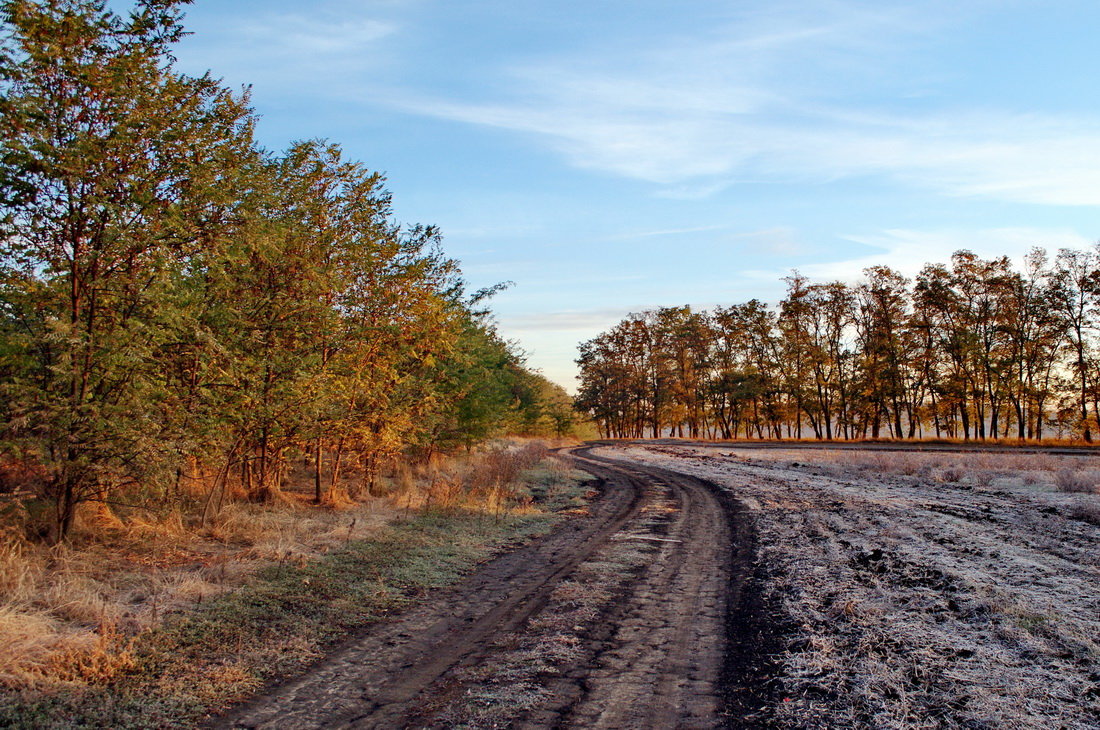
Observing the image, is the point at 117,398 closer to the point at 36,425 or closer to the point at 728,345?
the point at 36,425

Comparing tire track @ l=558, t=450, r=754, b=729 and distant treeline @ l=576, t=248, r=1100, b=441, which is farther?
distant treeline @ l=576, t=248, r=1100, b=441

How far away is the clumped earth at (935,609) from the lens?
4.24 metres

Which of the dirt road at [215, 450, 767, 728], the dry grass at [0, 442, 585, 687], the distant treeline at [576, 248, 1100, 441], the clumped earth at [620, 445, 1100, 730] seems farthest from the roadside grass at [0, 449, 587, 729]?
the distant treeline at [576, 248, 1100, 441]

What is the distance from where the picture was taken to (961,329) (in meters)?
42.7

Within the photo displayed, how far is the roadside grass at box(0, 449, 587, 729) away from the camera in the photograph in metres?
4.31

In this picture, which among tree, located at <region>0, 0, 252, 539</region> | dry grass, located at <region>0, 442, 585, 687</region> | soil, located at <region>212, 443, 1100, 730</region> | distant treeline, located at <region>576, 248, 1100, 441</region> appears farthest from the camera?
distant treeline, located at <region>576, 248, 1100, 441</region>

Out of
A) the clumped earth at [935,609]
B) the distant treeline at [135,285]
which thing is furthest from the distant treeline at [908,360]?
the distant treeline at [135,285]

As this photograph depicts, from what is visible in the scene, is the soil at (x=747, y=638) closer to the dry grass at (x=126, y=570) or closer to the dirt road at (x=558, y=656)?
the dirt road at (x=558, y=656)

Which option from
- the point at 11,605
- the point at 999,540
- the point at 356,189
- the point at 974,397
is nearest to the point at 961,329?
the point at 974,397

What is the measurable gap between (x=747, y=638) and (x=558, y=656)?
1.89m

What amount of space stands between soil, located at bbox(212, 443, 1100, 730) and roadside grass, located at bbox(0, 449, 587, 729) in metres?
0.47

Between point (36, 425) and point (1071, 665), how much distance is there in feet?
34.5

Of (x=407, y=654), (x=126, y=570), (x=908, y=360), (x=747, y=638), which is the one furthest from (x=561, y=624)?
(x=908, y=360)

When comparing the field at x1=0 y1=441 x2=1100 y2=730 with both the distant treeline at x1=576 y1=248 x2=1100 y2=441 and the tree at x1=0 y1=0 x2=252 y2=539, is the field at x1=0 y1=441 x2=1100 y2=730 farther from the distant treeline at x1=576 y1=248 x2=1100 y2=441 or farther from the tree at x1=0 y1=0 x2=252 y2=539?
the distant treeline at x1=576 y1=248 x2=1100 y2=441
